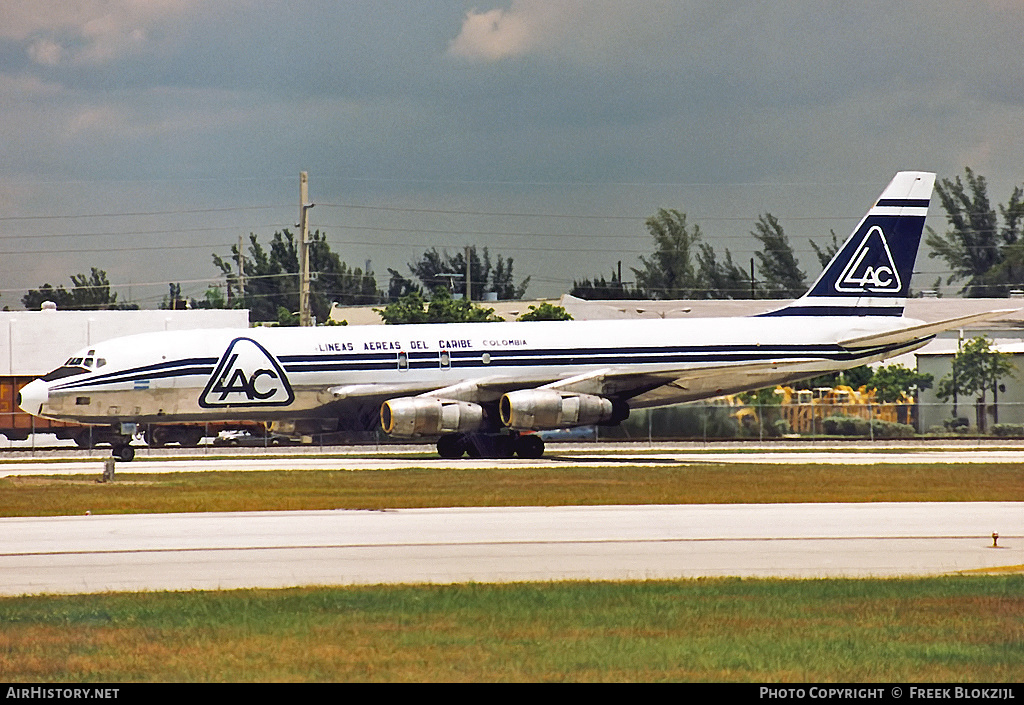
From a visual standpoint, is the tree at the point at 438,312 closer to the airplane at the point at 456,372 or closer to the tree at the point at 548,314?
the tree at the point at 548,314

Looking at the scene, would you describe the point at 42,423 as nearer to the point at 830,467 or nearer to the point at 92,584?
the point at 830,467

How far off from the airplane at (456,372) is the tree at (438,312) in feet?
135

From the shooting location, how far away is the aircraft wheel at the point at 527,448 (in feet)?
153

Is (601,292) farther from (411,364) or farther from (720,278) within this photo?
(411,364)

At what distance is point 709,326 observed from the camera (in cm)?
4869

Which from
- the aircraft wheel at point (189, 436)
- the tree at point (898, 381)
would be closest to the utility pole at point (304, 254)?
the aircraft wheel at point (189, 436)

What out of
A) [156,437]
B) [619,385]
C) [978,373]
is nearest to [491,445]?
[619,385]

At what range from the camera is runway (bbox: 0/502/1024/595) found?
1755 centimetres

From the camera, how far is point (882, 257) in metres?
52.8

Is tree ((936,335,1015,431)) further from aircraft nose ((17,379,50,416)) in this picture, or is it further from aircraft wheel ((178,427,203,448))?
aircraft nose ((17,379,50,416))

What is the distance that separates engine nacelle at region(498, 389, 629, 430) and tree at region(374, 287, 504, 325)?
4349 cm

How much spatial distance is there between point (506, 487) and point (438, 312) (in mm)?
59104
